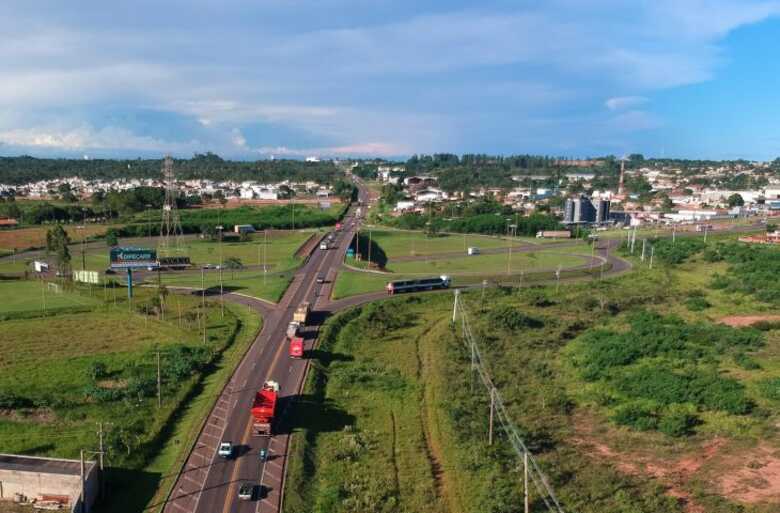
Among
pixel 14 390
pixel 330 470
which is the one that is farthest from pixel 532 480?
pixel 14 390

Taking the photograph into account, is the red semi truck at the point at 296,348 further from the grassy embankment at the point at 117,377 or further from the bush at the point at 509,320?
the bush at the point at 509,320

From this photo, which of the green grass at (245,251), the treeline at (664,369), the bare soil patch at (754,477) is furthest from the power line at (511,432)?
the green grass at (245,251)

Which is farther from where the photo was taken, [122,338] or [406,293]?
[406,293]

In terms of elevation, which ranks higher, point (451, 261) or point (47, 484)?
point (451, 261)

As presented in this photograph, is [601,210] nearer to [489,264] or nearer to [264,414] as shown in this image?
[489,264]

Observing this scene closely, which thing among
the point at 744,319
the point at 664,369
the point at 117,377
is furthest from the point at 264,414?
the point at 744,319

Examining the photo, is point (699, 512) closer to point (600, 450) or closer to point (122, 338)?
point (600, 450)
